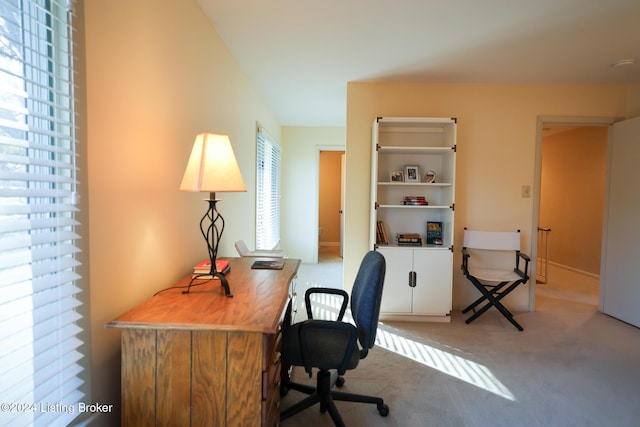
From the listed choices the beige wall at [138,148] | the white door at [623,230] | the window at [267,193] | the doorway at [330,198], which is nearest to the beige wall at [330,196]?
the doorway at [330,198]

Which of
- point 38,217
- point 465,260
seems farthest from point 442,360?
point 38,217

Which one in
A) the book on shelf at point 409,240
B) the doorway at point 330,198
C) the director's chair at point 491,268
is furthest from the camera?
the doorway at point 330,198

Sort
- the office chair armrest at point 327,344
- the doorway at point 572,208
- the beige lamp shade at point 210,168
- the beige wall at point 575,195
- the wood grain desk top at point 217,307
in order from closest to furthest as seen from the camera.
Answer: the wood grain desk top at point 217,307
the beige lamp shade at point 210,168
the office chair armrest at point 327,344
the doorway at point 572,208
the beige wall at point 575,195

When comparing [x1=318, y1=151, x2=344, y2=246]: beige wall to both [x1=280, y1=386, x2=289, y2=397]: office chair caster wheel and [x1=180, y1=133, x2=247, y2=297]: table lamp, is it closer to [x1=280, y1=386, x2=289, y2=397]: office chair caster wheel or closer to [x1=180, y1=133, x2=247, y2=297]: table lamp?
[x1=280, y1=386, x2=289, y2=397]: office chair caster wheel

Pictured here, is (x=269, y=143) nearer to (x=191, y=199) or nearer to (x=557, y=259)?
(x=191, y=199)

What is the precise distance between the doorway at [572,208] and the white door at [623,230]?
761mm

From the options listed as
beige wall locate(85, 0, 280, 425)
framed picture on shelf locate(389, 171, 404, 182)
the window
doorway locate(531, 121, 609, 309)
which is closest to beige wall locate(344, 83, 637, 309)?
framed picture on shelf locate(389, 171, 404, 182)

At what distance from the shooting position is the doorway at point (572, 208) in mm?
4480

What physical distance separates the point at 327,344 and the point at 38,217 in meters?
1.26

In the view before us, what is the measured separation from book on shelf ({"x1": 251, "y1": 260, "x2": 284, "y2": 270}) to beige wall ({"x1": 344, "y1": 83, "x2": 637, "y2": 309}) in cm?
162

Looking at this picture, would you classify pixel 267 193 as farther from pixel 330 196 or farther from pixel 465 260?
pixel 330 196

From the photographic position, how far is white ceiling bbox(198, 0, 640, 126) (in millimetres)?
1997

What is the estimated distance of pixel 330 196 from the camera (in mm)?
7609

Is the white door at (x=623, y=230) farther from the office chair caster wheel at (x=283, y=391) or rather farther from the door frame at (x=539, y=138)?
the office chair caster wheel at (x=283, y=391)
